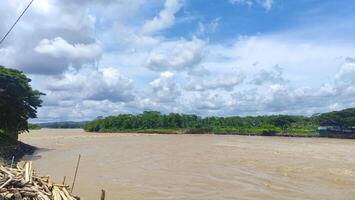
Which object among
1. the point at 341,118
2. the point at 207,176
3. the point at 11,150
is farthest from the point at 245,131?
the point at 207,176

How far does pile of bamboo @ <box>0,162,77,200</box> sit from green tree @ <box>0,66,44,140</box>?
25.2 metres

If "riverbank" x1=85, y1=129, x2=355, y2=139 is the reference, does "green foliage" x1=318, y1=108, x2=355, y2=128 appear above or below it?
above

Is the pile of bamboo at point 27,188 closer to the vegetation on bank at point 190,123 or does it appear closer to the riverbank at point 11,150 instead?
the riverbank at point 11,150

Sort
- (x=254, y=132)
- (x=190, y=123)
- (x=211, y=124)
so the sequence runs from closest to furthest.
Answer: (x=254, y=132) < (x=190, y=123) < (x=211, y=124)

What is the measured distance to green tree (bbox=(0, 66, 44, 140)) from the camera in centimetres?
3984

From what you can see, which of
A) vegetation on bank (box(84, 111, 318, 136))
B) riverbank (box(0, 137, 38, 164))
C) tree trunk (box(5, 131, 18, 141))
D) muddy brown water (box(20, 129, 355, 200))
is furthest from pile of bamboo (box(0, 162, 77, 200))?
vegetation on bank (box(84, 111, 318, 136))

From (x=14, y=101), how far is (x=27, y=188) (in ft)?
98.0

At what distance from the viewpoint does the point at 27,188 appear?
42.0ft

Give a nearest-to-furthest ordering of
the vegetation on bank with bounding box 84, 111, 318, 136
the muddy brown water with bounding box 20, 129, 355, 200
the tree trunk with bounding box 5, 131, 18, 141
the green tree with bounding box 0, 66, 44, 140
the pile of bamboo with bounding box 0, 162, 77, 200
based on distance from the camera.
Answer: the pile of bamboo with bounding box 0, 162, 77, 200 < the muddy brown water with bounding box 20, 129, 355, 200 < the green tree with bounding box 0, 66, 44, 140 < the tree trunk with bounding box 5, 131, 18, 141 < the vegetation on bank with bounding box 84, 111, 318, 136

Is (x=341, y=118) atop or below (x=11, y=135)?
atop

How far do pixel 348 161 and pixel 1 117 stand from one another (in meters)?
29.5

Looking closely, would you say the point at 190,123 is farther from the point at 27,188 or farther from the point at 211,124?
the point at 27,188

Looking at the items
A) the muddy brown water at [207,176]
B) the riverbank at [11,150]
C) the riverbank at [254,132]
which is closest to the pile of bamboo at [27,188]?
the muddy brown water at [207,176]

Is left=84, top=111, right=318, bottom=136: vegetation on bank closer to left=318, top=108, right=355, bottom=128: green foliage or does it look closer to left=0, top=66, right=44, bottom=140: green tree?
left=318, top=108, right=355, bottom=128: green foliage
